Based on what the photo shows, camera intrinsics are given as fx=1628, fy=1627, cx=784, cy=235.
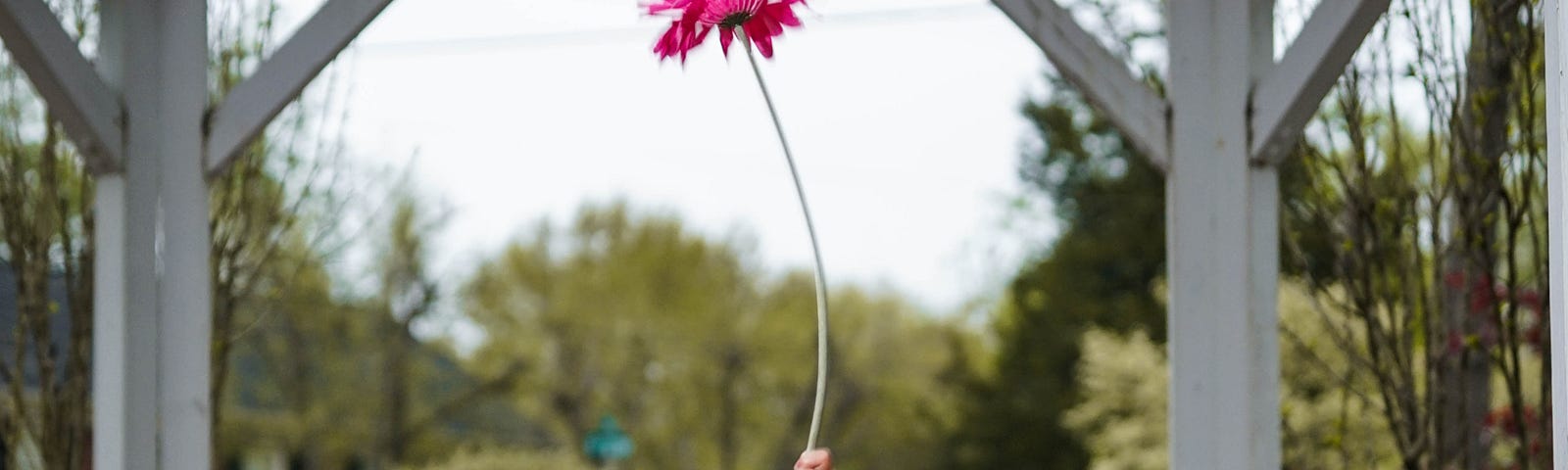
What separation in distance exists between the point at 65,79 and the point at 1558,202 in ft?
5.07

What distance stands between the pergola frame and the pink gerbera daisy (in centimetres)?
40

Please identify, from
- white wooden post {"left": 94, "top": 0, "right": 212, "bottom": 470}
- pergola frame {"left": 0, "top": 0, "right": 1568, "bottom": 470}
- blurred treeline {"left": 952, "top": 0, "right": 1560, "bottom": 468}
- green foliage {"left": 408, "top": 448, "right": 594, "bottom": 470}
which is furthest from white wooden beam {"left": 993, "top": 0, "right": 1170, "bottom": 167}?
green foliage {"left": 408, "top": 448, "right": 594, "bottom": 470}

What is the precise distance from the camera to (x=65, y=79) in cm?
185

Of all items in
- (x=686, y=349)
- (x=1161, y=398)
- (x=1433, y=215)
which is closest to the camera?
(x=1433, y=215)

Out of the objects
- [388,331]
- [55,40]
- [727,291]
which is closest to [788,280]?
[727,291]

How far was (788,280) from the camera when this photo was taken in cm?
1738

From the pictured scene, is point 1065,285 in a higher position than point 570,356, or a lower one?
higher

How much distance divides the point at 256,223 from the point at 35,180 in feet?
1.30

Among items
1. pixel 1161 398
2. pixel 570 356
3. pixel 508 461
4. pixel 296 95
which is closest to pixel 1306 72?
pixel 296 95

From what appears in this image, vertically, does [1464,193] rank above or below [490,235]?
below

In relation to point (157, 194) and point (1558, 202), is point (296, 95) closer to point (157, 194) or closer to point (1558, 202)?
point (157, 194)

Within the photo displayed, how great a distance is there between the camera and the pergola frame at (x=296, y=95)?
1.72m

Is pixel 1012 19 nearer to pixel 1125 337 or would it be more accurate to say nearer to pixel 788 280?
pixel 1125 337

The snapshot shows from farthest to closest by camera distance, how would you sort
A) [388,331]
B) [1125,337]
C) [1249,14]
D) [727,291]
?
[727,291]
[388,331]
[1125,337]
[1249,14]
